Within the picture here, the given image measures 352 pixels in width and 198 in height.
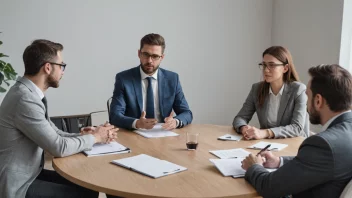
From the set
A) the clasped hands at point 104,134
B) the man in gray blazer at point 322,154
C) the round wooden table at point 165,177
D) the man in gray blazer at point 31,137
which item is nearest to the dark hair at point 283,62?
the round wooden table at point 165,177

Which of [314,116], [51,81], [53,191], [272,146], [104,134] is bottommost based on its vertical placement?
[53,191]

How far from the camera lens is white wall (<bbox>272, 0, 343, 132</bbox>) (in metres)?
3.66

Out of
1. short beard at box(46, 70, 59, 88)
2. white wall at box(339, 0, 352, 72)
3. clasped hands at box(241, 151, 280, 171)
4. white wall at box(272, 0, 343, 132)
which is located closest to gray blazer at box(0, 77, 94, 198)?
short beard at box(46, 70, 59, 88)

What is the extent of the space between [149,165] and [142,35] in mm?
2618

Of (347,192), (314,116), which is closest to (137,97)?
(314,116)

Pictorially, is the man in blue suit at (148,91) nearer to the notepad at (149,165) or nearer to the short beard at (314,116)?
the notepad at (149,165)

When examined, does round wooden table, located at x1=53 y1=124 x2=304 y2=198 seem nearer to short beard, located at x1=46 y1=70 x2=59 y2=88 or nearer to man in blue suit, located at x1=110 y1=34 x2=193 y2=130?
short beard, located at x1=46 y1=70 x2=59 y2=88

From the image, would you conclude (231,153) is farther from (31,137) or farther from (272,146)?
(31,137)

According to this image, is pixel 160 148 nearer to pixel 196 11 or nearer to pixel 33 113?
pixel 33 113

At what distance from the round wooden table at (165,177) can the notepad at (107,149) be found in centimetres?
4

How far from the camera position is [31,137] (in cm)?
180

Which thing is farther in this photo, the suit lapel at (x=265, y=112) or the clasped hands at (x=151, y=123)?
the suit lapel at (x=265, y=112)

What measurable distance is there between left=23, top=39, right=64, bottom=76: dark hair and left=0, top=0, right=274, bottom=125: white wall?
1.94m

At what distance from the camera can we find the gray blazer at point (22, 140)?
5.81 ft
